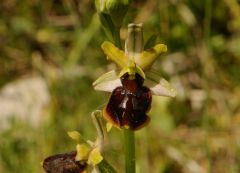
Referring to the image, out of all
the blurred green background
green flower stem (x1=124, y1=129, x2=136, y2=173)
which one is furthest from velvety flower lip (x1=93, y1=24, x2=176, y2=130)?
the blurred green background

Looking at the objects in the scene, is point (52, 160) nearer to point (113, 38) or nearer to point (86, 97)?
point (113, 38)

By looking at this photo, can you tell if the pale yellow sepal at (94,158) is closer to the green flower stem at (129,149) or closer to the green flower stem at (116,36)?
the green flower stem at (129,149)

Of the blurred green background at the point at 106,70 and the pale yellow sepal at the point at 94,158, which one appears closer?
the pale yellow sepal at the point at 94,158

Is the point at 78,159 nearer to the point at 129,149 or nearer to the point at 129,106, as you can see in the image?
the point at 129,149

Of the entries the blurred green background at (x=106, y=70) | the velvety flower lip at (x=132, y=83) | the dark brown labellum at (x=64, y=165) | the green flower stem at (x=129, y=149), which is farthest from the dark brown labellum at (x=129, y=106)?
the blurred green background at (x=106, y=70)

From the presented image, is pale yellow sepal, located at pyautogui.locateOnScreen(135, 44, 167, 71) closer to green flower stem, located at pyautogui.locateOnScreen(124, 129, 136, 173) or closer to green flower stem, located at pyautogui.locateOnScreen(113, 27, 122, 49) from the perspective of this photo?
green flower stem, located at pyautogui.locateOnScreen(113, 27, 122, 49)

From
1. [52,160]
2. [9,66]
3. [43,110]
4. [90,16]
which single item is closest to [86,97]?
[43,110]
